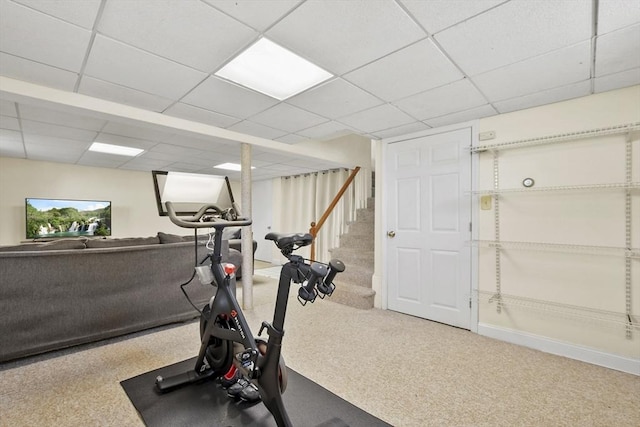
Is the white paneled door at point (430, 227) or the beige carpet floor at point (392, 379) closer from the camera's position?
the beige carpet floor at point (392, 379)

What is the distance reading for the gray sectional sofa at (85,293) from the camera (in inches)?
84.7

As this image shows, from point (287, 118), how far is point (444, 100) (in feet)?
5.05

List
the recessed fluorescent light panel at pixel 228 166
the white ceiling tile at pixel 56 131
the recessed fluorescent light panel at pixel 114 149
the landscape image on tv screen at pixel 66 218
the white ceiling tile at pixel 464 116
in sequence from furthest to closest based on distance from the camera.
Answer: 1. the recessed fluorescent light panel at pixel 228 166
2. the landscape image on tv screen at pixel 66 218
3. the recessed fluorescent light panel at pixel 114 149
4. the white ceiling tile at pixel 56 131
5. the white ceiling tile at pixel 464 116

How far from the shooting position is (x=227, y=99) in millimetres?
2553

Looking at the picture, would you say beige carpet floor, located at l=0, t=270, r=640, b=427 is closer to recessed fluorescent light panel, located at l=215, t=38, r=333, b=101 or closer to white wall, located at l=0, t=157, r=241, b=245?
recessed fluorescent light panel, located at l=215, t=38, r=333, b=101

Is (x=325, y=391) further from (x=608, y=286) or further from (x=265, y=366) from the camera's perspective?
(x=608, y=286)

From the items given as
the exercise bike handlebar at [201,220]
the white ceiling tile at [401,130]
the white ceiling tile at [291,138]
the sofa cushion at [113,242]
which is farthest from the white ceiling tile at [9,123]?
the white ceiling tile at [401,130]

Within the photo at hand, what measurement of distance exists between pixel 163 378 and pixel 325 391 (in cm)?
106

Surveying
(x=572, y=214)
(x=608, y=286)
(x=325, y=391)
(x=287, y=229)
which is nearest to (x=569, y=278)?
(x=608, y=286)

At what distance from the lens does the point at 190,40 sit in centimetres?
172

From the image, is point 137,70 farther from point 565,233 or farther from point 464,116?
point 565,233

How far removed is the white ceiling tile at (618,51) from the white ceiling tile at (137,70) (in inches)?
103

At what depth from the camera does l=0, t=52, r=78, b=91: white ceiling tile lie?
195 centimetres

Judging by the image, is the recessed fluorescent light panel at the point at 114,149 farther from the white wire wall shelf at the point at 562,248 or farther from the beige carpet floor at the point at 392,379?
the white wire wall shelf at the point at 562,248
